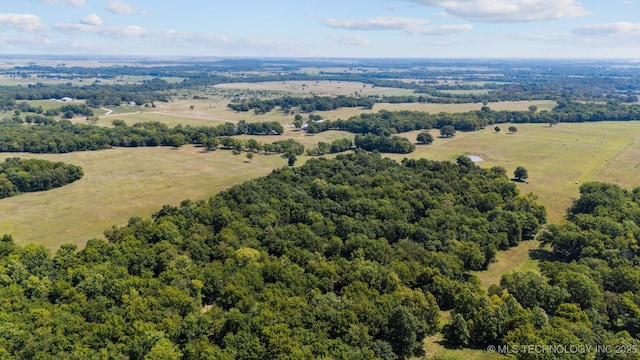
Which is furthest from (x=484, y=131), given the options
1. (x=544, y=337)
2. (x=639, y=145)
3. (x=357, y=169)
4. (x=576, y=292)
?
(x=544, y=337)

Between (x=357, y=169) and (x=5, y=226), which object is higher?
(x=357, y=169)

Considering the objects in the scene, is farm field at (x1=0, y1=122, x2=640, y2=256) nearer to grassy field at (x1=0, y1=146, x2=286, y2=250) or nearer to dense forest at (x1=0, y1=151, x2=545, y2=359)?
grassy field at (x1=0, y1=146, x2=286, y2=250)

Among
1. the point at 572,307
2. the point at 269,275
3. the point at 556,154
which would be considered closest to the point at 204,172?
the point at 269,275

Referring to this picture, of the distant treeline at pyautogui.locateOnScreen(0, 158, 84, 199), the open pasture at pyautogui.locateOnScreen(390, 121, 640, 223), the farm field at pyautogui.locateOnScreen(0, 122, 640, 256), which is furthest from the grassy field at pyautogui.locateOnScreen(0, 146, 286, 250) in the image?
the open pasture at pyautogui.locateOnScreen(390, 121, 640, 223)

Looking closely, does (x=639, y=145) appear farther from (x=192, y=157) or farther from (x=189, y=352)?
(x=189, y=352)

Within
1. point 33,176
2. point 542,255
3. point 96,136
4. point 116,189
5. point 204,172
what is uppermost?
point 96,136

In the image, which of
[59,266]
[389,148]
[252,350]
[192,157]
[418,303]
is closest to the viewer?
[252,350]

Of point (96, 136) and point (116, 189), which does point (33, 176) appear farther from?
point (96, 136)

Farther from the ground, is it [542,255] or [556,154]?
[556,154]
